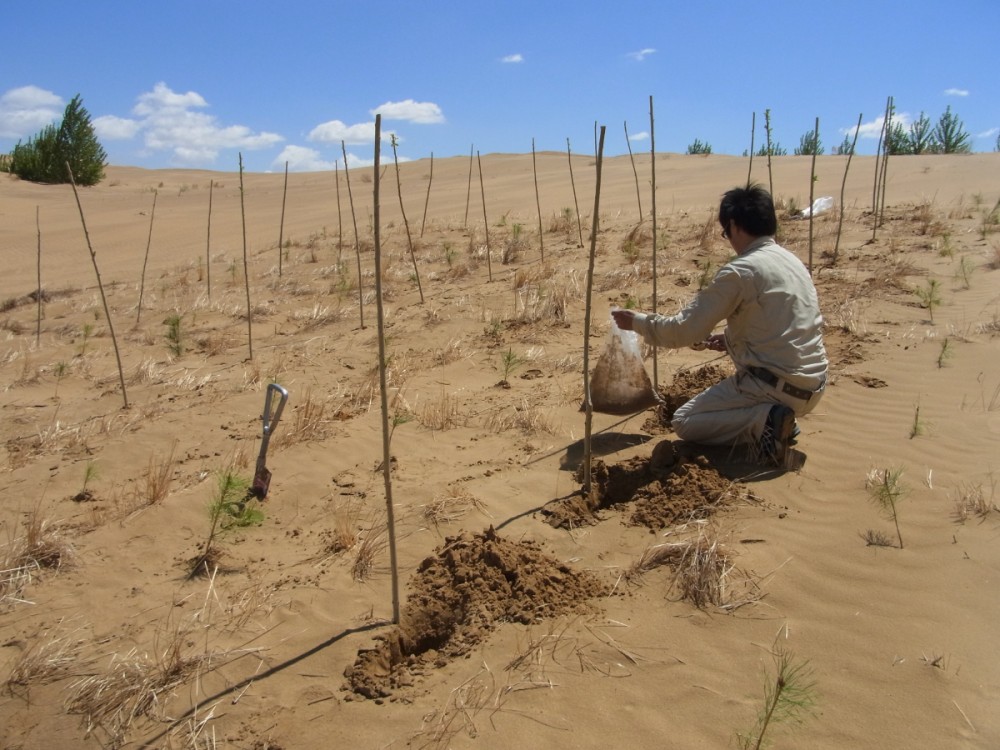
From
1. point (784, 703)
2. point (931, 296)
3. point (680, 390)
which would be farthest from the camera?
point (931, 296)

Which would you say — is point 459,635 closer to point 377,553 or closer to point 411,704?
point 411,704

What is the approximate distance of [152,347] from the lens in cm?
681

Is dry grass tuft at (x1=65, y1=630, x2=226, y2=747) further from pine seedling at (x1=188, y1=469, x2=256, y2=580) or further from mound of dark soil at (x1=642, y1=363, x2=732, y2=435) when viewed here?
mound of dark soil at (x1=642, y1=363, x2=732, y2=435)

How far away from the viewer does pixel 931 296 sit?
5.77 m

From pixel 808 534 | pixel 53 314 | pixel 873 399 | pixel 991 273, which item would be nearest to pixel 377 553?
pixel 808 534

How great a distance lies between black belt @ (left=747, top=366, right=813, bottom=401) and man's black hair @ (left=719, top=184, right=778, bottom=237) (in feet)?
1.97

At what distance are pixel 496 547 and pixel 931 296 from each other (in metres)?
4.55

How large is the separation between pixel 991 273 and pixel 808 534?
4894mm

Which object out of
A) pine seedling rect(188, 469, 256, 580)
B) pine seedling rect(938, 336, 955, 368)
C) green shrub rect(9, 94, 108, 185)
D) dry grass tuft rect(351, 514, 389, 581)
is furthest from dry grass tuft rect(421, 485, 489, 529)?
green shrub rect(9, 94, 108, 185)

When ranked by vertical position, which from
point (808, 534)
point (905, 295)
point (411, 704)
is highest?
point (905, 295)

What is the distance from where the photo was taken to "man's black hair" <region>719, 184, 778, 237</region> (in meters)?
3.39

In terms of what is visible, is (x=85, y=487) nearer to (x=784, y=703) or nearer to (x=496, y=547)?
(x=496, y=547)

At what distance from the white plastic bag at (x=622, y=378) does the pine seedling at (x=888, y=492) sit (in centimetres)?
121

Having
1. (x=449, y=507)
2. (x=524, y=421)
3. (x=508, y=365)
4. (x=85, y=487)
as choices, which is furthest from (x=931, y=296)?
(x=85, y=487)
